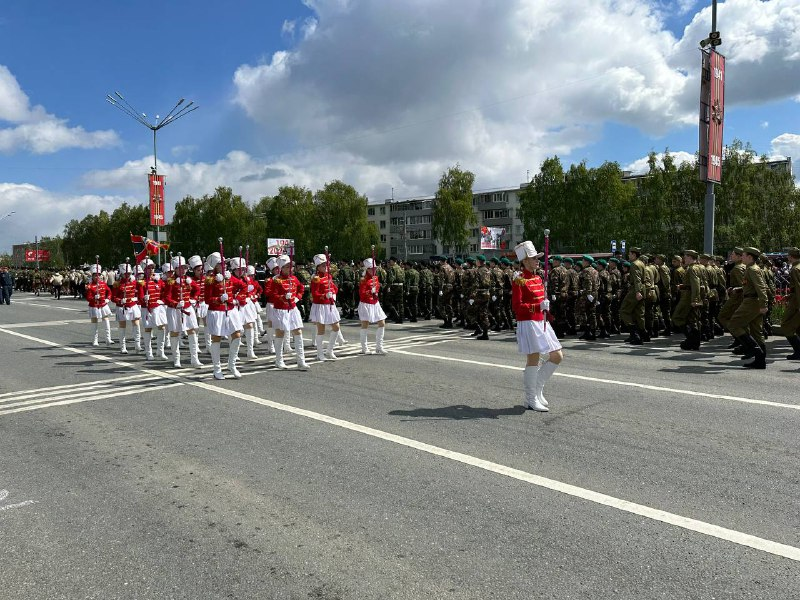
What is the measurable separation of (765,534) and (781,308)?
15.9 m

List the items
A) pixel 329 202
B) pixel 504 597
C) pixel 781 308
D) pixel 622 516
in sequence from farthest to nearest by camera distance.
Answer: pixel 329 202 → pixel 781 308 → pixel 622 516 → pixel 504 597

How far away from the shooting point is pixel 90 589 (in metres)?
3.61

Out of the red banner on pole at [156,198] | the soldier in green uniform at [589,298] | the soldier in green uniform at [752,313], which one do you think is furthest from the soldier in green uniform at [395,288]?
the red banner on pole at [156,198]

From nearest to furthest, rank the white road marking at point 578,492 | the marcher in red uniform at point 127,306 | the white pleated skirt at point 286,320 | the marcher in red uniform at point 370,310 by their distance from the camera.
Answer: the white road marking at point 578,492 < the white pleated skirt at point 286,320 < the marcher in red uniform at point 370,310 < the marcher in red uniform at point 127,306

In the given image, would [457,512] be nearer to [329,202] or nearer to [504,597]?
[504,597]

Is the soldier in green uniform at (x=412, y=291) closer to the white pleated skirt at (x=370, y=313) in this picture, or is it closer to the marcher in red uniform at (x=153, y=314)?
the white pleated skirt at (x=370, y=313)

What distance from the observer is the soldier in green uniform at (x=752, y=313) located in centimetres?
1094

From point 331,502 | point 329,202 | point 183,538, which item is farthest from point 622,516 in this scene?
point 329,202

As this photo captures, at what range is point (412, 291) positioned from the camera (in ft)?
69.9

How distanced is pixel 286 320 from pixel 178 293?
106 inches

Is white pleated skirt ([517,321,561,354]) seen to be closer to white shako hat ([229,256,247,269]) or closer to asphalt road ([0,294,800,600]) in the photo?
asphalt road ([0,294,800,600])

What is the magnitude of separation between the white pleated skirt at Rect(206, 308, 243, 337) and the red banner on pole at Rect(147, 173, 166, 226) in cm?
2375

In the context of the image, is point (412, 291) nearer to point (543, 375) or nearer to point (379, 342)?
point (379, 342)

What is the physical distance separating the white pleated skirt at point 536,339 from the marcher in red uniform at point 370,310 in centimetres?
571
